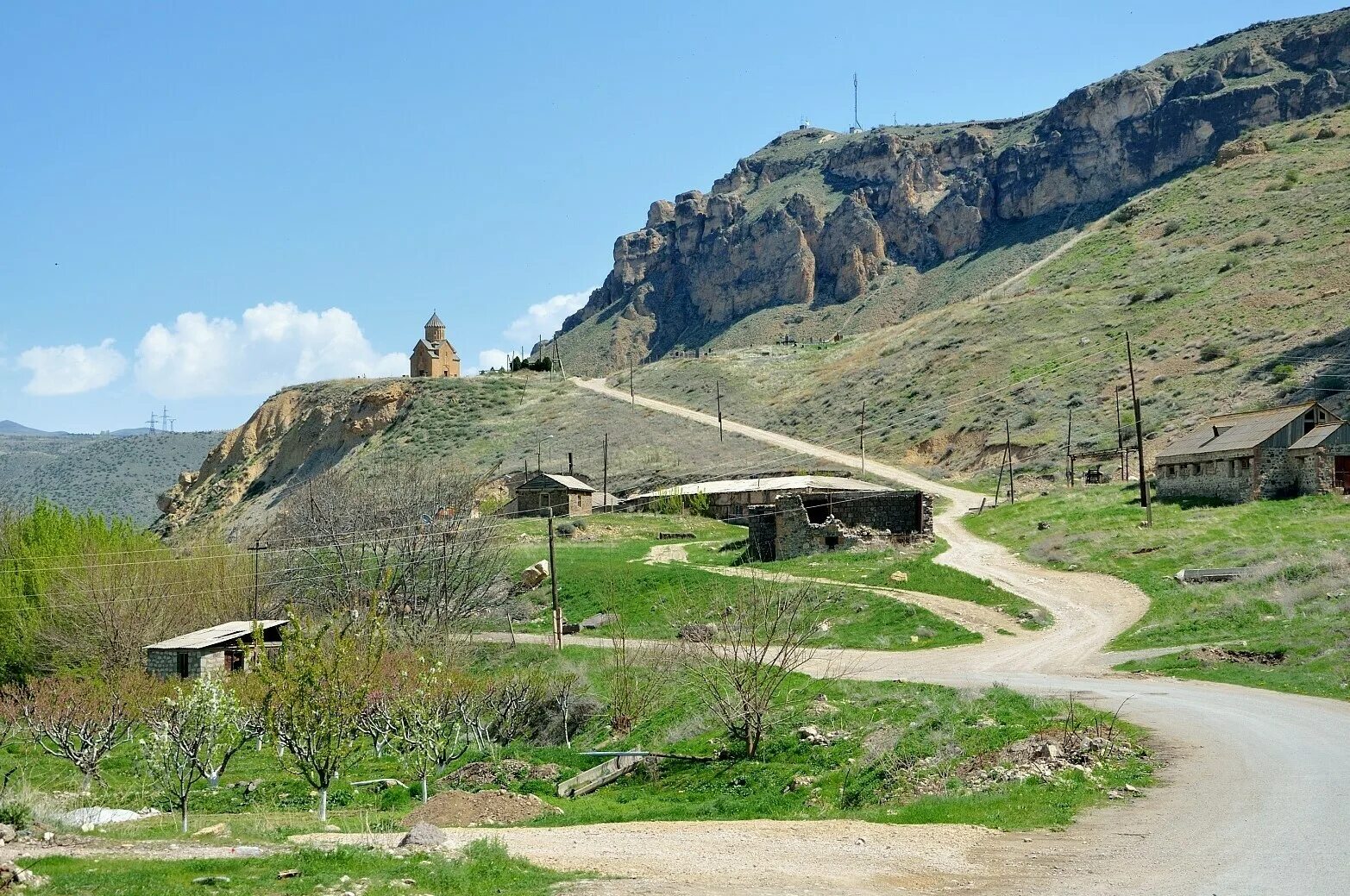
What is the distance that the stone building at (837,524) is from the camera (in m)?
50.5

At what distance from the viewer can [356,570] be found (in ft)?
160

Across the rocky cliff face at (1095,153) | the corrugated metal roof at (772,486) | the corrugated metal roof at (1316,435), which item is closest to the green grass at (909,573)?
the corrugated metal roof at (772,486)

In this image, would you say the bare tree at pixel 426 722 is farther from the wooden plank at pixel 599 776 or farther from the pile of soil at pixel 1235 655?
the pile of soil at pixel 1235 655

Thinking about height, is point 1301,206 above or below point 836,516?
above

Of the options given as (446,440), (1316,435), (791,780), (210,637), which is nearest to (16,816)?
(791,780)

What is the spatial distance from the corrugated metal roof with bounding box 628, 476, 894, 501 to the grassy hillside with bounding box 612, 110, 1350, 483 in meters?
14.0

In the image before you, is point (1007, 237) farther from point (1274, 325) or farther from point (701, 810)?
point (701, 810)

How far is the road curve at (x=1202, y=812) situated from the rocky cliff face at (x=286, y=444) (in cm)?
9092

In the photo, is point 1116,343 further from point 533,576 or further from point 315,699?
point 315,699

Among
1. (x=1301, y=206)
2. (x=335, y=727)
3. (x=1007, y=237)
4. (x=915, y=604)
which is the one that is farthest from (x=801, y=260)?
(x=335, y=727)

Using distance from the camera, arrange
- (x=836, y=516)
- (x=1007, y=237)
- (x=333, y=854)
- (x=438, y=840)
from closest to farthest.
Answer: (x=333, y=854) → (x=438, y=840) → (x=836, y=516) → (x=1007, y=237)

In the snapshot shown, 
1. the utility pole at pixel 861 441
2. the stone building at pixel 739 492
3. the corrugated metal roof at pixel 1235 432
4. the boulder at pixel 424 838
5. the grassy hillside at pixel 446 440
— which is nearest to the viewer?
the boulder at pixel 424 838

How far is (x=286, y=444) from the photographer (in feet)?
380

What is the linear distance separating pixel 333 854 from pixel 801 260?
186 m
